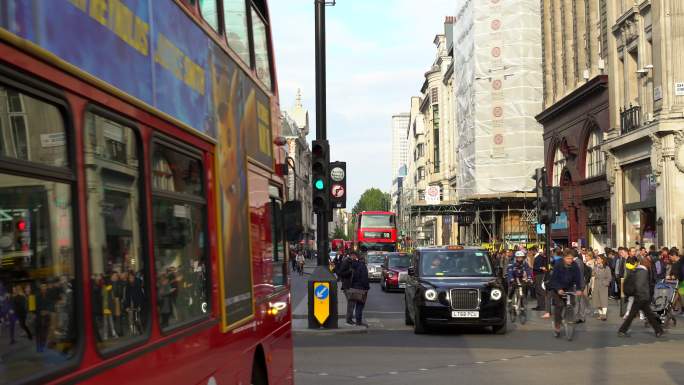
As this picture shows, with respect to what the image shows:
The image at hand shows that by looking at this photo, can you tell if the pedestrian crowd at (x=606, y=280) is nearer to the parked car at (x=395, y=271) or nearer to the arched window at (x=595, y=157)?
the parked car at (x=395, y=271)

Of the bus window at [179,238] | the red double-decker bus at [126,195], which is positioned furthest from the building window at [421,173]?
the bus window at [179,238]

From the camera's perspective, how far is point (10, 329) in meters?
2.91

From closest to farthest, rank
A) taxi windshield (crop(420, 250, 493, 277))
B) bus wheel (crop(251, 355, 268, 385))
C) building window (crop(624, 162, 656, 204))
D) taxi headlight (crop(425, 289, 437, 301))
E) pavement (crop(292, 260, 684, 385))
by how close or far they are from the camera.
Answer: bus wheel (crop(251, 355, 268, 385))
pavement (crop(292, 260, 684, 385))
taxi headlight (crop(425, 289, 437, 301))
taxi windshield (crop(420, 250, 493, 277))
building window (crop(624, 162, 656, 204))

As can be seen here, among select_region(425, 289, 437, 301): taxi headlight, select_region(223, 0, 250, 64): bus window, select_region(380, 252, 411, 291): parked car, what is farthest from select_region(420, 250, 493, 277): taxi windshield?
select_region(380, 252, 411, 291): parked car

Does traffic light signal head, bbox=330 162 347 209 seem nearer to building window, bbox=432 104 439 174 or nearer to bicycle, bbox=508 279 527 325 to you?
bicycle, bbox=508 279 527 325

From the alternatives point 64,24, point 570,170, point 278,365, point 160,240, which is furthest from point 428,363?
point 570,170

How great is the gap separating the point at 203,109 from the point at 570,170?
43.4m

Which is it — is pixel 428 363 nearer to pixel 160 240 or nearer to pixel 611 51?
pixel 160 240

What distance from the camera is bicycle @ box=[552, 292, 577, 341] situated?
1784cm

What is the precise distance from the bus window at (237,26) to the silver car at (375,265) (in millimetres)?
38879

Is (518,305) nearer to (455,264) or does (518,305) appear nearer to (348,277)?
(455,264)

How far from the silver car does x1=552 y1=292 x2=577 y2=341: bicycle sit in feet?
91.0

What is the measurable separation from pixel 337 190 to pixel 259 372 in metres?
12.5

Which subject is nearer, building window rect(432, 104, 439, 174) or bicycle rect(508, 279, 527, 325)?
bicycle rect(508, 279, 527, 325)
